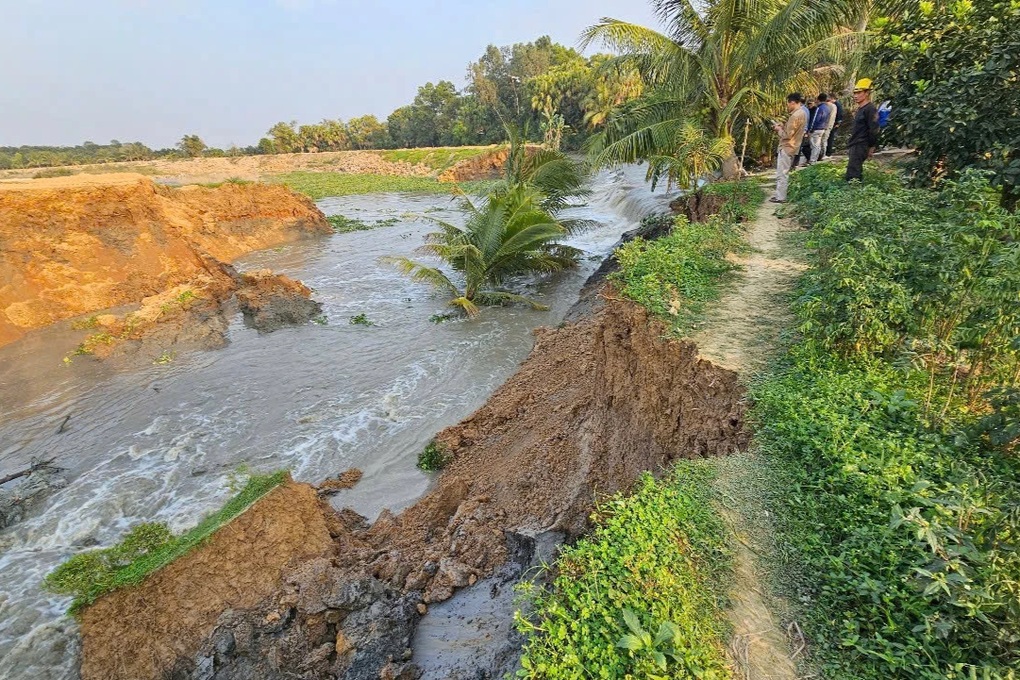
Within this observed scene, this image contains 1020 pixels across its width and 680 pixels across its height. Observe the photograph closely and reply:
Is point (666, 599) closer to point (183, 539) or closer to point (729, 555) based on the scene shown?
point (729, 555)

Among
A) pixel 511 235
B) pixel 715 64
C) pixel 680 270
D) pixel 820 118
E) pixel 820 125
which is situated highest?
pixel 715 64

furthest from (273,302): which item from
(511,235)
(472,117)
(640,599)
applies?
(472,117)

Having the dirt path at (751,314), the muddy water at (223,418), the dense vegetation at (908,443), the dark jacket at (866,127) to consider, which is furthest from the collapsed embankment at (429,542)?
the dark jacket at (866,127)

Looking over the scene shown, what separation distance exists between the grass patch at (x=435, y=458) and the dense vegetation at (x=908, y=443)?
4163 mm

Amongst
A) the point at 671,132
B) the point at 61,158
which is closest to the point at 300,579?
the point at 671,132

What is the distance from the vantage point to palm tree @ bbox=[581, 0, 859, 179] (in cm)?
978

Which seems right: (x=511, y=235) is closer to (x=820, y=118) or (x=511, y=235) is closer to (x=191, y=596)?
(x=820, y=118)

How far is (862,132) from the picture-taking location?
26.1 ft

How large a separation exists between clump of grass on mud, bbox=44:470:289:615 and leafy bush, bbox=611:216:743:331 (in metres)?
4.26

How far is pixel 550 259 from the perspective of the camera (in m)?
13.4

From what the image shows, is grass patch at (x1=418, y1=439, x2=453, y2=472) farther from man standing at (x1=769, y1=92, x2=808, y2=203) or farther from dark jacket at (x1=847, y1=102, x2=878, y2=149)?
dark jacket at (x1=847, y1=102, x2=878, y2=149)

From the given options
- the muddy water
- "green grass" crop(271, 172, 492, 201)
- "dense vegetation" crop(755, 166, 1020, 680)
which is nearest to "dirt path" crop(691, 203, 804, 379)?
"dense vegetation" crop(755, 166, 1020, 680)

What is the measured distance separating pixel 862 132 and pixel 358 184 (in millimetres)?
39568

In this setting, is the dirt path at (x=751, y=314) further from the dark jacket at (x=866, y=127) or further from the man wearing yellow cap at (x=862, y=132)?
the dark jacket at (x=866, y=127)
